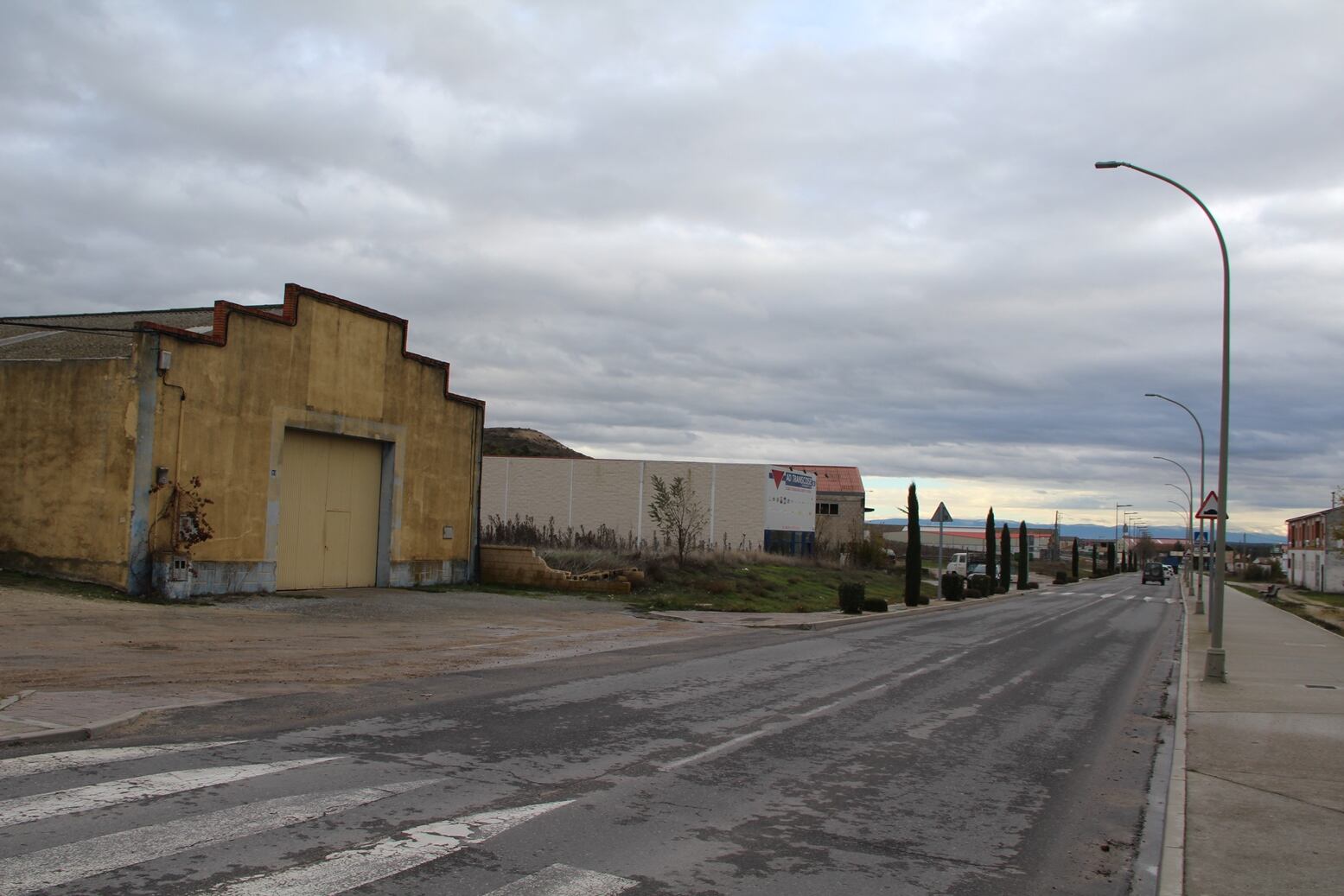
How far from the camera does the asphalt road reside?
18.3 ft

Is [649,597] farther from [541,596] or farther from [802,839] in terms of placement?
[802,839]

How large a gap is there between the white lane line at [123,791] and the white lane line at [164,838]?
0.64 m

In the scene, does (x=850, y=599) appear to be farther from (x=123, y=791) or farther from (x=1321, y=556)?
(x=1321, y=556)

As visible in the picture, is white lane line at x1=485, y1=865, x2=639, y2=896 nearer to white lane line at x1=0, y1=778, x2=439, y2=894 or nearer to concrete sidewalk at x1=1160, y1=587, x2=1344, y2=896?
white lane line at x1=0, y1=778, x2=439, y2=894

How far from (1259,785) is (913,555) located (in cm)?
2919

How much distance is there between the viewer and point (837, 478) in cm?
7812

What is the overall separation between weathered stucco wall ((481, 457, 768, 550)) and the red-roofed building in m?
12.4

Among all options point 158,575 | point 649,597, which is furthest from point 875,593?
point 158,575

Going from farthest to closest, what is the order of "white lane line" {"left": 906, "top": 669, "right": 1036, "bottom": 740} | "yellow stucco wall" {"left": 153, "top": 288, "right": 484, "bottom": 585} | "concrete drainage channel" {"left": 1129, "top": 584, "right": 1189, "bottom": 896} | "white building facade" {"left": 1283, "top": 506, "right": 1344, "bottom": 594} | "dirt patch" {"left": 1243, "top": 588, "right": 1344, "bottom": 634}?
"white building facade" {"left": 1283, "top": 506, "right": 1344, "bottom": 594}, "dirt patch" {"left": 1243, "top": 588, "right": 1344, "bottom": 634}, "yellow stucco wall" {"left": 153, "top": 288, "right": 484, "bottom": 585}, "white lane line" {"left": 906, "top": 669, "right": 1036, "bottom": 740}, "concrete drainage channel" {"left": 1129, "top": 584, "right": 1189, "bottom": 896}

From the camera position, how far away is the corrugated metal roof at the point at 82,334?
70.6ft

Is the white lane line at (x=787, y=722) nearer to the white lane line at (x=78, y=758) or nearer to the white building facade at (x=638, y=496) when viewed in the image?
the white lane line at (x=78, y=758)

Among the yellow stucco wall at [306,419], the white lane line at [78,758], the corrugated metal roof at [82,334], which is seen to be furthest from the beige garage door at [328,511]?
the white lane line at [78,758]

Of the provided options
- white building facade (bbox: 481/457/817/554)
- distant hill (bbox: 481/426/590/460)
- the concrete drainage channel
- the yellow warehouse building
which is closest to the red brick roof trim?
the yellow warehouse building

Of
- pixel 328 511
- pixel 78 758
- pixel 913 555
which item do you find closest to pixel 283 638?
pixel 328 511
